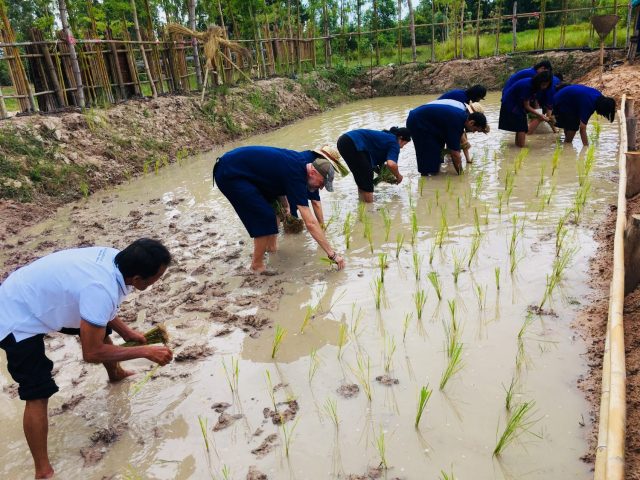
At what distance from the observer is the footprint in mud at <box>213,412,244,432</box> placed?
2510mm

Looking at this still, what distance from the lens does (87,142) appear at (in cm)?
786

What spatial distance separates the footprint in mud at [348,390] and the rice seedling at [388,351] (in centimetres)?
23

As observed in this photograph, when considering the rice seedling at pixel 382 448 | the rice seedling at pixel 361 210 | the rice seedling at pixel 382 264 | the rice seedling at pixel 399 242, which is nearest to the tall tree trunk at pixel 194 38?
the rice seedling at pixel 361 210

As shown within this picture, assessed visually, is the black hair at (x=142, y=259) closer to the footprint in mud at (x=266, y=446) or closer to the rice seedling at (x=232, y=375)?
the rice seedling at (x=232, y=375)

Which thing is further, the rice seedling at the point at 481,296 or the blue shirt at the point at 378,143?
the blue shirt at the point at 378,143

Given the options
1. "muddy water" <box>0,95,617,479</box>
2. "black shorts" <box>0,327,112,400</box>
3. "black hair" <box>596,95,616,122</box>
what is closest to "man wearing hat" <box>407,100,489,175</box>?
"muddy water" <box>0,95,617,479</box>

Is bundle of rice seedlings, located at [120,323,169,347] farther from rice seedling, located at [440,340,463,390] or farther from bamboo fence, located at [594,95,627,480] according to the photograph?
bamboo fence, located at [594,95,627,480]

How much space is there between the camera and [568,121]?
729 centimetres

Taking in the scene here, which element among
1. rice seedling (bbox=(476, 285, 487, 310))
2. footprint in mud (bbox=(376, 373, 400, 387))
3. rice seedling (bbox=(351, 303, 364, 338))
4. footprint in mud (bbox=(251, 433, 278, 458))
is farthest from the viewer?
rice seedling (bbox=(476, 285, 487, 310))

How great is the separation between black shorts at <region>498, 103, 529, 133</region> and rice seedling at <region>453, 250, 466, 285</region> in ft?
13.5

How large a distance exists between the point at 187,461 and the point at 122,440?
0.42m

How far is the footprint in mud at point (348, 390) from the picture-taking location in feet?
8.73

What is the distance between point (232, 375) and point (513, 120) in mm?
6287

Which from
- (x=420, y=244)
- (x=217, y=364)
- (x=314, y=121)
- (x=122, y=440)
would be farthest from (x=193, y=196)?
(x=314, y=121)
